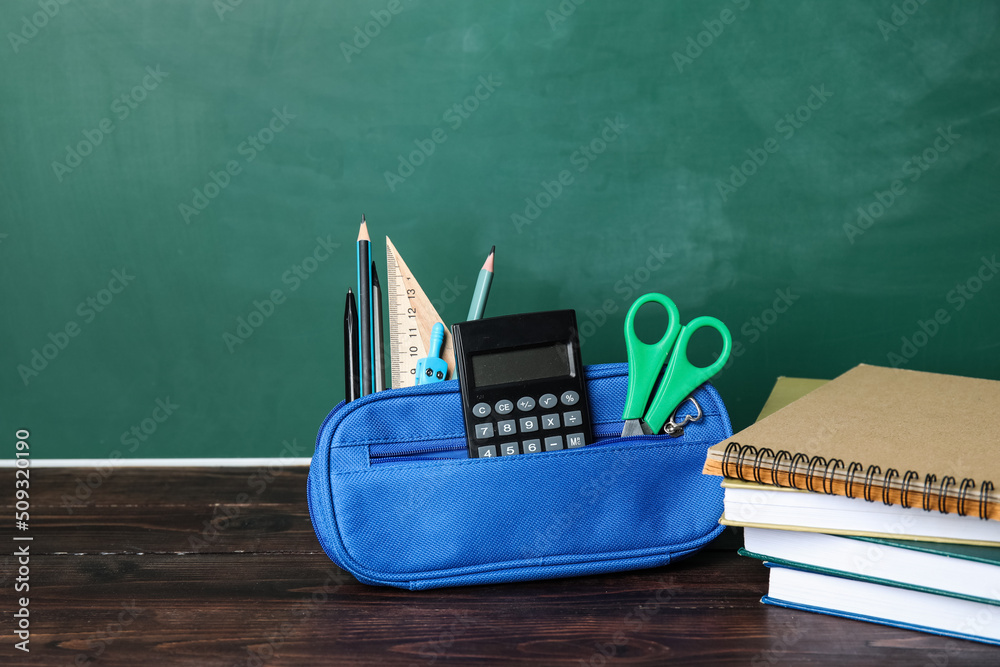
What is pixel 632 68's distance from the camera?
807mm

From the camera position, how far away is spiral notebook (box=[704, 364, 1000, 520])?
0.44 metres

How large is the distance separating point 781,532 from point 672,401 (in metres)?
0.13

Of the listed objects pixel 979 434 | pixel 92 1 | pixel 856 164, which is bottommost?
pixel 979 434

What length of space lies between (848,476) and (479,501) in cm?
24

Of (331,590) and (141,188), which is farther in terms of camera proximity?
(141,188)

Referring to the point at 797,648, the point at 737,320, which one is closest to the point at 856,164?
the point at 737,320

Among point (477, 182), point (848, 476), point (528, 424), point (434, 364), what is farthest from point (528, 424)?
point (477, 182)

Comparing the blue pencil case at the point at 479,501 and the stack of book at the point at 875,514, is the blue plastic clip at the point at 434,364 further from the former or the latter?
the stack of book at the point at 875,514

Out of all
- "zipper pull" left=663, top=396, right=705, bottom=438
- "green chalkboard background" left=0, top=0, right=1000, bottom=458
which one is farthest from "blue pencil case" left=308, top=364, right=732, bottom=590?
"green chalkboard background" left=0, top=0, right=1000, bottom=458

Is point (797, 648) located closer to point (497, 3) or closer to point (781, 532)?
point (781, 532)

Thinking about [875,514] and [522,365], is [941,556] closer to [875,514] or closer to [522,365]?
[875,514]

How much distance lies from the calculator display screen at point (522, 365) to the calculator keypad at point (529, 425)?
0.06 ft

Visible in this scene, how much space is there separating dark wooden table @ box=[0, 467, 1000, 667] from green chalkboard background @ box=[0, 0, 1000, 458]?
0.79 ft

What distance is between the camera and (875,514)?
473 mm
